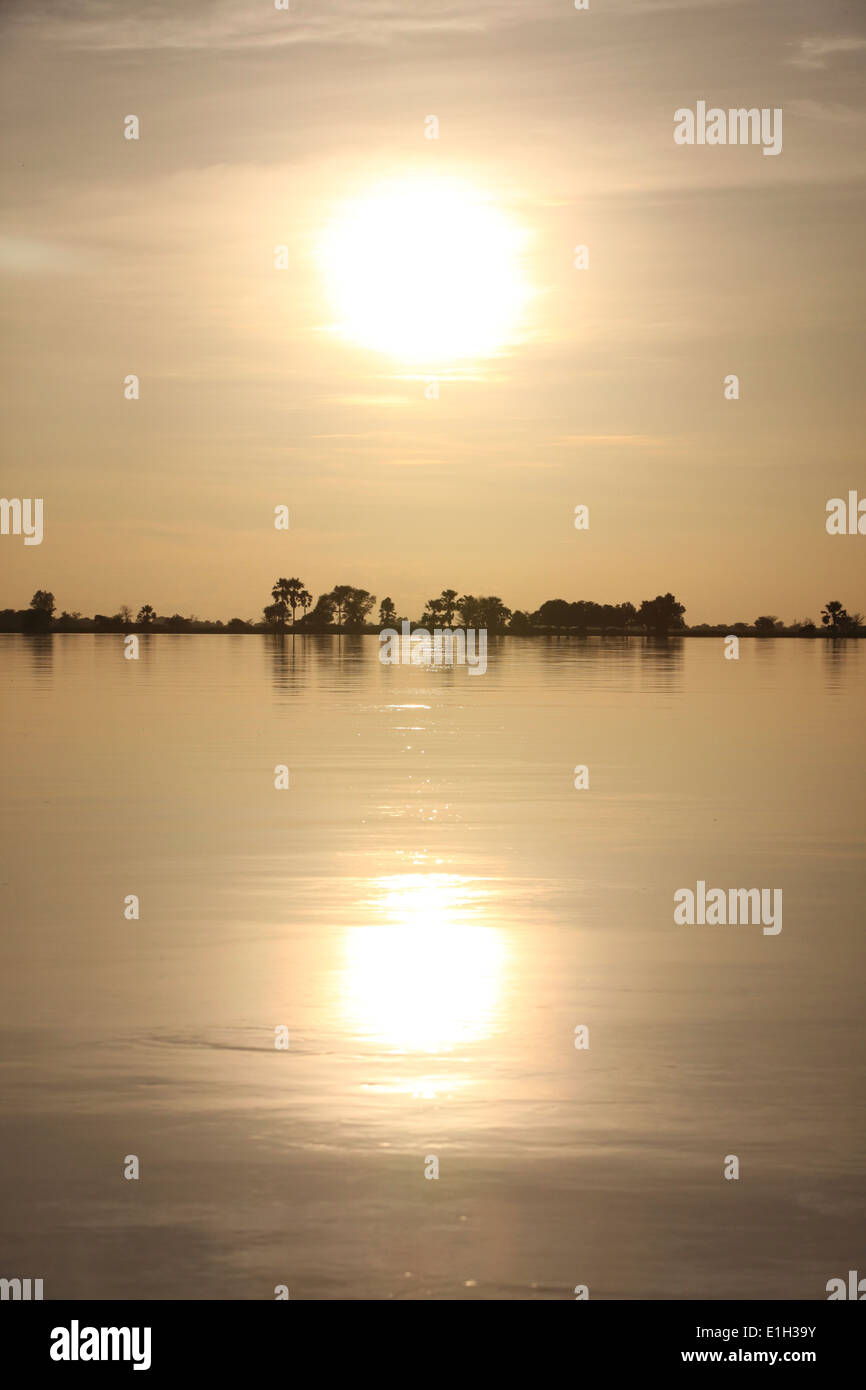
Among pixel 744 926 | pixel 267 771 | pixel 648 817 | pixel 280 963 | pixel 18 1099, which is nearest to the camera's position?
pixel 18 1099

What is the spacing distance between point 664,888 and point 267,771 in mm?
10695

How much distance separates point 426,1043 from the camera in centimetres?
947

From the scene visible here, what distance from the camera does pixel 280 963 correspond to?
38.1ft

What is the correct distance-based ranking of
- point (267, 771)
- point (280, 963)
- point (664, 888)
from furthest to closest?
point (267, 771), point (664, 888), point (280, 963)

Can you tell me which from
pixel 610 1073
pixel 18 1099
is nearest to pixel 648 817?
pixel 610 1073

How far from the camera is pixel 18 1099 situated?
28.1 feet

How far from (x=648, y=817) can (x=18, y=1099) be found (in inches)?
488

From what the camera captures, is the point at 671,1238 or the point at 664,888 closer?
the point at 671,1238

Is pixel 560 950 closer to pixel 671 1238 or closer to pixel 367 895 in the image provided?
pixel 367 895

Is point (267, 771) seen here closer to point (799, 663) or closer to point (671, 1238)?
point (671, 1238)

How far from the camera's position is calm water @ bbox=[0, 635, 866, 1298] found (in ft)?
22.5

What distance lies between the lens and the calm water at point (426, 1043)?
6.87m
